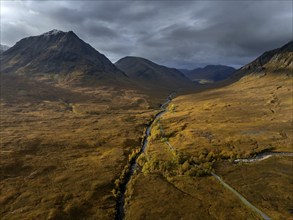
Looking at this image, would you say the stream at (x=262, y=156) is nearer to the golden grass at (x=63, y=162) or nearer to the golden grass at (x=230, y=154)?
the golden grass at (x=230, y=154)

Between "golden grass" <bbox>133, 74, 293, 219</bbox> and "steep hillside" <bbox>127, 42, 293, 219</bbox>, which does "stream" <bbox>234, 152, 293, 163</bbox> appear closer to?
"steep hillside" <bbox>127, 42, 293, 219</bbox>

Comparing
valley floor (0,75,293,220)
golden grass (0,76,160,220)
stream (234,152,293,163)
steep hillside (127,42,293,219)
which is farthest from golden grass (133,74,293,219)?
golden grass (0,76,160,220)

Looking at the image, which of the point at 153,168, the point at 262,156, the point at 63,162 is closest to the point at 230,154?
the point at 262,156

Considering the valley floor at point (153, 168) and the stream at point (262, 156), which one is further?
the stream at point (262, 156)

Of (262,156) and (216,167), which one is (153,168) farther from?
(262,156)

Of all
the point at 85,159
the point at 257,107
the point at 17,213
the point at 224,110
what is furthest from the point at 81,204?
the point at 257,107

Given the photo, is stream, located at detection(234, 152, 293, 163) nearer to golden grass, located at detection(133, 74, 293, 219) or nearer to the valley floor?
the valley floor

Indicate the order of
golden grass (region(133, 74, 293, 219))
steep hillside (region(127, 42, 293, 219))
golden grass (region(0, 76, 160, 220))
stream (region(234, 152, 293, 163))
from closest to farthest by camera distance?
steep hillside (region(127, 42, 293, 219)), golden grass (region(133, 74, 293, 219)), golden grass (region(0, 76, 160, 220)), stream (region(234, 152, 293, 163))

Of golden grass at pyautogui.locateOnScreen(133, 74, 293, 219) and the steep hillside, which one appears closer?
the steep hillside

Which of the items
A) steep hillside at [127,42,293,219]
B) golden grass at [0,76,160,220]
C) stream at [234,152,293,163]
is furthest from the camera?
stream at [234,152,293,163]

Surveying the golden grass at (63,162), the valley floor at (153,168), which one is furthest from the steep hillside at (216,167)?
the golden grass at (63,162)

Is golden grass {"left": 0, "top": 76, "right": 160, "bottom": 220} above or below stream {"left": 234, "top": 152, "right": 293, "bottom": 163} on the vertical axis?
above
